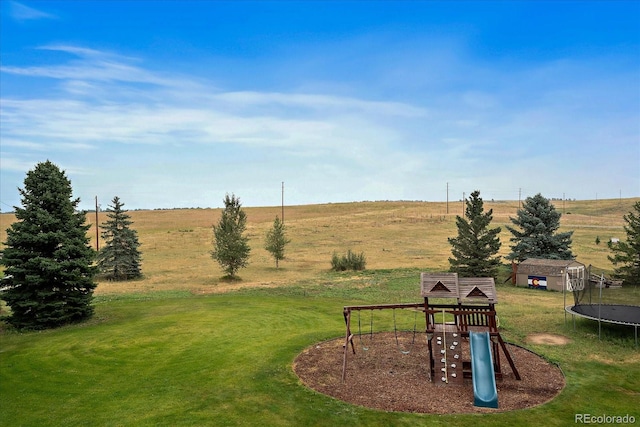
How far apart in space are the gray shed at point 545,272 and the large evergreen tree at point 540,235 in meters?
5.13

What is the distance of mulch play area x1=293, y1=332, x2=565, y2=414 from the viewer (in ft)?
42.2

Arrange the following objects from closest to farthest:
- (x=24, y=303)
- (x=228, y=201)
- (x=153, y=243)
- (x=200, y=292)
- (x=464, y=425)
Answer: (x=464, y=425)
(x=24, y=303)
(x=200, y=292)
(x=228, y=201)
(x=153, y=243)

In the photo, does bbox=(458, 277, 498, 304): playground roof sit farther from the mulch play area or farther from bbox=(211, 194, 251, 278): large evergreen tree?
bbox=(211, 194, 251, 278): large evergreen tree

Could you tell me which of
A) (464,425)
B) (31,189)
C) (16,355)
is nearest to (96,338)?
(16,355)

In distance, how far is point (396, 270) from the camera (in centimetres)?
4353

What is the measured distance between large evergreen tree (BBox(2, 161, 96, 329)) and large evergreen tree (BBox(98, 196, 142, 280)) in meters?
19.8

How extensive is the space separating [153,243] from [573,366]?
67.5 m

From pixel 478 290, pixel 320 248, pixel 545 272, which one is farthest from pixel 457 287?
pixel 320 248

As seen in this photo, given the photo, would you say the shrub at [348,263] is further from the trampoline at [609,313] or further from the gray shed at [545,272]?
the trampoline at [609,313]

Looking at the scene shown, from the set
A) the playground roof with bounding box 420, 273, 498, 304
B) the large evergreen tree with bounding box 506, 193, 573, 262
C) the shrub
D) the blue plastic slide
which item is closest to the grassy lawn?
the blue plastic slide

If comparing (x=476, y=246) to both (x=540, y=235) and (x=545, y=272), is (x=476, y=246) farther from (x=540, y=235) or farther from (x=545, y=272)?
(x=540, y=235)

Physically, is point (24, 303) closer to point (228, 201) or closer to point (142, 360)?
point (142, 360)

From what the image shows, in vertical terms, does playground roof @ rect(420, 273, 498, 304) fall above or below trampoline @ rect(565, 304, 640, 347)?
above

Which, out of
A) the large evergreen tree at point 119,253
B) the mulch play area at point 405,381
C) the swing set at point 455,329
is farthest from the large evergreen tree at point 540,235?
the large evergreen tree at point 119,253
